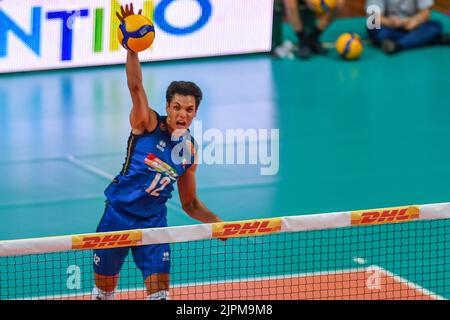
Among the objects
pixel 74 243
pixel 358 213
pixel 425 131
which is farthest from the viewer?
pixel 425 131

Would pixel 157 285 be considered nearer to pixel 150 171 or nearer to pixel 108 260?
pixel 108 260

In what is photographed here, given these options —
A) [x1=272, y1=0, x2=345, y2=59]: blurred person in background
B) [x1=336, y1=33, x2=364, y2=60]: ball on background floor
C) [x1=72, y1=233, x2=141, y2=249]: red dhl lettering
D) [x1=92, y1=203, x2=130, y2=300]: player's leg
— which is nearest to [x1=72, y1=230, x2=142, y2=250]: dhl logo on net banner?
[x1=72, y1=233, x2=141, y2=249]: red dhl lettering

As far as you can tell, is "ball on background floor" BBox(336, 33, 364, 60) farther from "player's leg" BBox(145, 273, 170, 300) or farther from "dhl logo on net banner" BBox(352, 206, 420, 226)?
"player's leg" BBox(145, 273, 170, 300)

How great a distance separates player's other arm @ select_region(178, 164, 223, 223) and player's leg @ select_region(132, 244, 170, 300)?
629 millimetres

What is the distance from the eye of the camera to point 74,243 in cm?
841

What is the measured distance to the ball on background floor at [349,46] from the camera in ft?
66.0

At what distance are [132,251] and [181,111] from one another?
125 centimetres

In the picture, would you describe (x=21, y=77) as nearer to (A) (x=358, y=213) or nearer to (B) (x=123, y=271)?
(B) (x=123, y=271)

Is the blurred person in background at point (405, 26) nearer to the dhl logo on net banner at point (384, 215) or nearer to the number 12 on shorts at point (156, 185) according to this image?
the dhl logo on net banner at point (384, 215)

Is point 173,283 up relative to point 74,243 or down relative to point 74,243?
down

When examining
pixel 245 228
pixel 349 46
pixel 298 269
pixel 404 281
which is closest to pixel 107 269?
pixel 245 228

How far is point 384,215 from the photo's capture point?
9.05 metres
